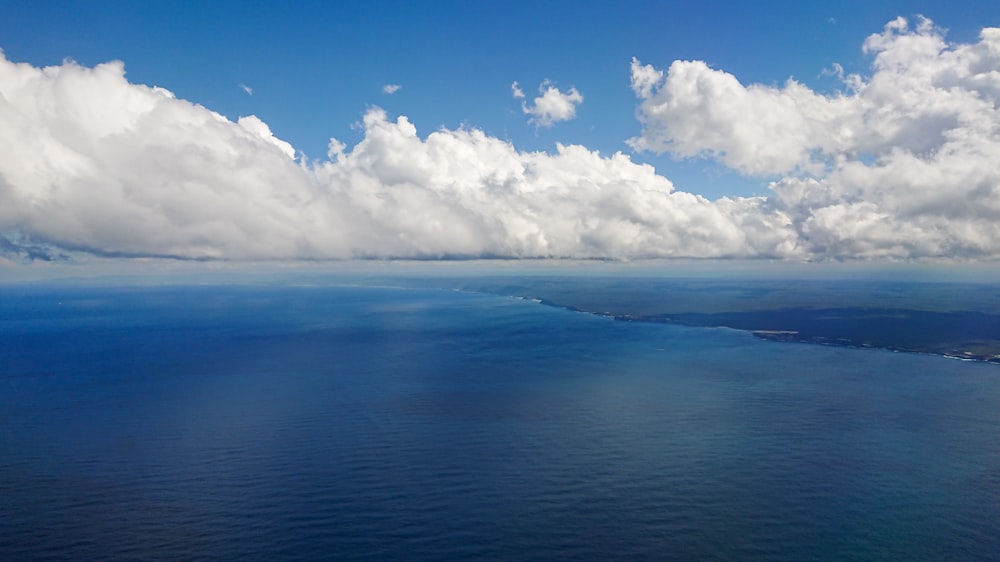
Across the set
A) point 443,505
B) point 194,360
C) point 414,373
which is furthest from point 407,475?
point 194,360

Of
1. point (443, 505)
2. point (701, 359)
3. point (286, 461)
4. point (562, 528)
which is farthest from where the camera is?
point (701, 359)

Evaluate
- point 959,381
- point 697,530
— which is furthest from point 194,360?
point 959,381

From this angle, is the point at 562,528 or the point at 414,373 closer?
the point at 562,528

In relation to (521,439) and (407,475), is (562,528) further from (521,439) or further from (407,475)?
(521,439)

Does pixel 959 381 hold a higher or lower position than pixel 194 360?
higher

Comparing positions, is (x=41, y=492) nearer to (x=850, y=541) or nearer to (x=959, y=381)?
(x=850, y=541)

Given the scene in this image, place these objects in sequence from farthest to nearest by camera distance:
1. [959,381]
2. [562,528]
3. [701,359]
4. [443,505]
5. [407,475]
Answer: [701,359], [959,381], [407,475], [443,505], [562,528]
